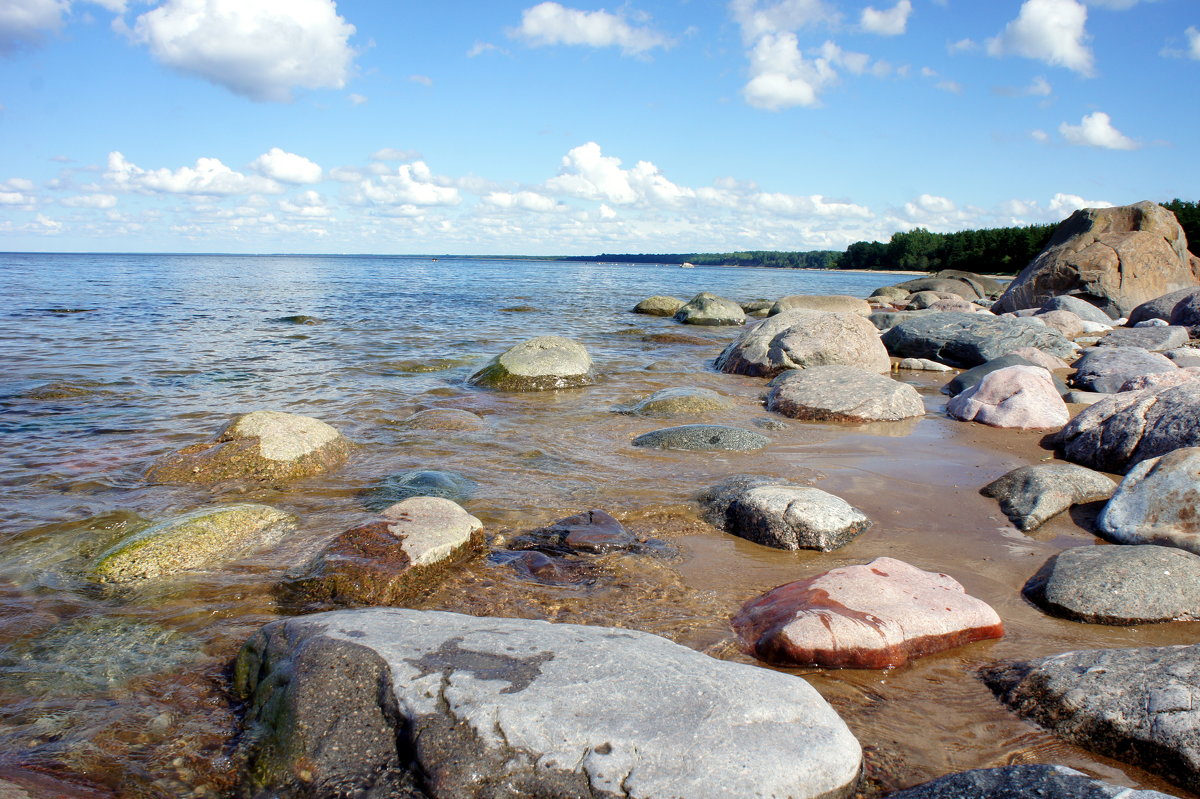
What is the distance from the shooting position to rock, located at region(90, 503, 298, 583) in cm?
399

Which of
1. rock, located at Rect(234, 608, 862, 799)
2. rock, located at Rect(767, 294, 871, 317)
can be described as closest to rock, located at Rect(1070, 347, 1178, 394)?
rock, located at Rect(234, 608, 862, 799)

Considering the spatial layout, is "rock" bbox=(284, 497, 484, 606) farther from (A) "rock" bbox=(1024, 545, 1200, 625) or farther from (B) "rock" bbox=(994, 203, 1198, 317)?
(B) "rock" bbox=(994, 203, 1198, 317)

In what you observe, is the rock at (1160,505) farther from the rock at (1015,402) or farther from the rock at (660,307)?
the rock at (660,307)

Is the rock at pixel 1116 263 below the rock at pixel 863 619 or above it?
above

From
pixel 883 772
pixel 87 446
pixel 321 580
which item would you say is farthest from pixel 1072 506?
pixel 87 446

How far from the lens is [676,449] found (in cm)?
656

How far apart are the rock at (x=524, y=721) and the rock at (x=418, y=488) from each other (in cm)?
243

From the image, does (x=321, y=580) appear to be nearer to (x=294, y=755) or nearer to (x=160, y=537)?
(x=160, y=537)

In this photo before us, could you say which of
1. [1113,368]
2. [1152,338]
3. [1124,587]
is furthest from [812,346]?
[1124,587]

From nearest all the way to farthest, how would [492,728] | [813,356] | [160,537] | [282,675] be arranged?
[492,728] → [282,675] → [160,537] → [813,356]

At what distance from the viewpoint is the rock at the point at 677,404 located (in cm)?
823

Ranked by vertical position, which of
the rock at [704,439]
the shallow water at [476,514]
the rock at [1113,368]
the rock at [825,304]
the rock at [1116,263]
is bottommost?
the shallow water at [476,514]

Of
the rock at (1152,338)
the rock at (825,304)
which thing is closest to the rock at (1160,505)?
the rock at (1152,338)

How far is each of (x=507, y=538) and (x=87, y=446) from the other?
4.65 meters
